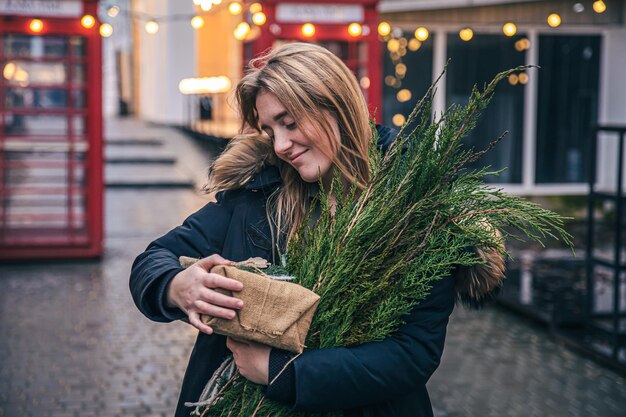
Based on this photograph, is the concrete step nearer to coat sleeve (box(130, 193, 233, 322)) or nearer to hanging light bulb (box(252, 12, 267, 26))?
hanging light bulb (box(252, 12, 267, 26))

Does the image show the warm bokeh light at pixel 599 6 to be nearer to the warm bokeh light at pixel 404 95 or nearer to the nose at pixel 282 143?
the warm bokeh light at pixel 404 95

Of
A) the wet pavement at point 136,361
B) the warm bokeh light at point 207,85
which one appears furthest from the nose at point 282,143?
the warm bokeh light at point 207,85

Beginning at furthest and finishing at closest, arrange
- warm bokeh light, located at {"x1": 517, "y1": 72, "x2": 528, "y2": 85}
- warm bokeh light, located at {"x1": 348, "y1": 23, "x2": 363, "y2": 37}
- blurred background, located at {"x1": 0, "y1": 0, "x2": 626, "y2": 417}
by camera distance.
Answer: warm bokeh light, located at {"x1": 517, "y1": 72, "x2": 528, "y2": 85} < warm bokeh light, located at {"x1": 348, "y1": 23, "x2": 363, "y2": 37} < blurred background, located at {"x1": 0, "y1": 0, "x2": 626, "y2": 417}

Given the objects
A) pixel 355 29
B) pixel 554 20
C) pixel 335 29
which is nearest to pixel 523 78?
pixel 554 20

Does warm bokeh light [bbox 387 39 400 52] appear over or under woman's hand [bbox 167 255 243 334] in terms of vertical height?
over

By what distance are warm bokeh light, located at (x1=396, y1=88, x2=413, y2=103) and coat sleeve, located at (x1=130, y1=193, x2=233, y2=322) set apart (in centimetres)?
1287

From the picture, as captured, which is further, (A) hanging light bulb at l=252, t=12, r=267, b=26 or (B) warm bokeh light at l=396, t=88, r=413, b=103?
(B) warm bokeh light at l=396, t=88, r=413, b=103

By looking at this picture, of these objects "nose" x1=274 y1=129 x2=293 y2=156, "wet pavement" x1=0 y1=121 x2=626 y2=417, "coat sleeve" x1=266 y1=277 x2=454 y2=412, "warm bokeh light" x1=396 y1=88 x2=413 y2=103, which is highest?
"warm bokeh light" x1=396 y1=88 x2=413 y2=103

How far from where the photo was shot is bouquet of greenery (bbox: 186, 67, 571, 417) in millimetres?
2201

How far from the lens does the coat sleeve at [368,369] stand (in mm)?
2129

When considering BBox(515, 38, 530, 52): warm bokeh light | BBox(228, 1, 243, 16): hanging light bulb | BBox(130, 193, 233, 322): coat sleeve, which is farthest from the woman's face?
BBox(515, 38, 530, 52): warm bokeh light

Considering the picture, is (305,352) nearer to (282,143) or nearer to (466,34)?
(282,143)

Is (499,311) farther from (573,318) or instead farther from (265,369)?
(265,369)

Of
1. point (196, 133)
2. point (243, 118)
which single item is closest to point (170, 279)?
point (243, 118)
